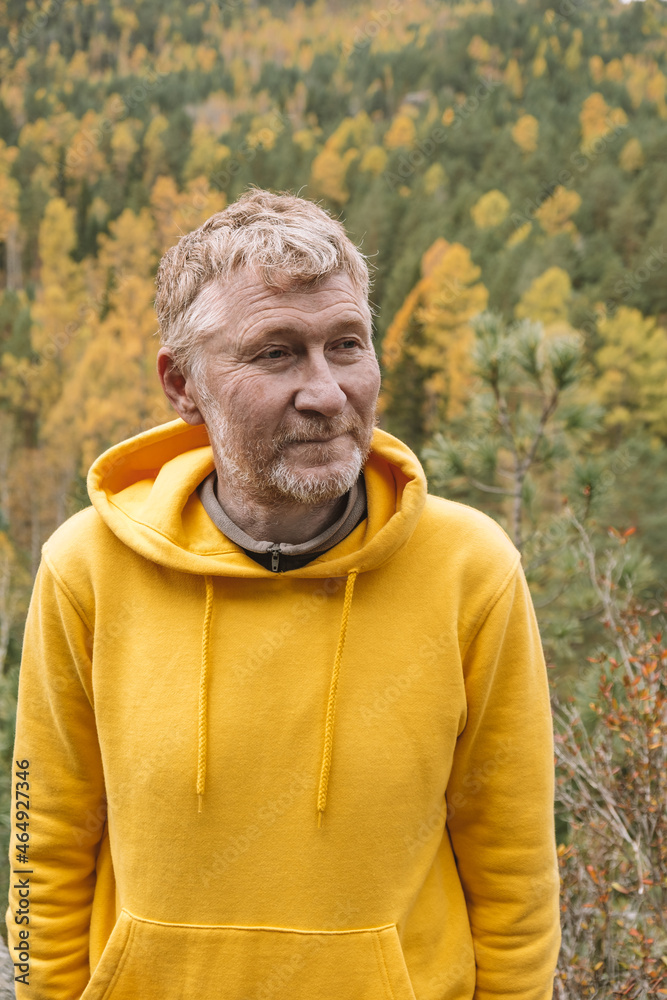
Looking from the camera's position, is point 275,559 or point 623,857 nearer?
point 275,559

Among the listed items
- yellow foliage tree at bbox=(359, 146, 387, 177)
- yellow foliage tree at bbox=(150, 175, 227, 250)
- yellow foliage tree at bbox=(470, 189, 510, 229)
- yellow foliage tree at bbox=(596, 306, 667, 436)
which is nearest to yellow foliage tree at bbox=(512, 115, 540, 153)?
yellow foliage tree at bbox=(359, 146, 387, 177)

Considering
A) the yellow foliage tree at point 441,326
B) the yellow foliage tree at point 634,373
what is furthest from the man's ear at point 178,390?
the yellow foliage tree at point 634,373

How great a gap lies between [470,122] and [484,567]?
58.5 metres

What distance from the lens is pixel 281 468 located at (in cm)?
137

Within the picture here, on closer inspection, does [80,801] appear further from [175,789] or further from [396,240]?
[396,240]

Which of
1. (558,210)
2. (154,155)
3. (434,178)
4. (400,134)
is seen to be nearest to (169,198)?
(154,155)

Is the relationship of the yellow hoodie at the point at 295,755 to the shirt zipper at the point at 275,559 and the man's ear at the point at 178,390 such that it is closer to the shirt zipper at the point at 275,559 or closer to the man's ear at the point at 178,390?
the shirt zipper at the point at 275,559

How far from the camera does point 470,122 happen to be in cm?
5278

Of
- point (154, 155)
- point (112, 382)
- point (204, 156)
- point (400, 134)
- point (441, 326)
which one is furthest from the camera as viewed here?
point (400, 134)

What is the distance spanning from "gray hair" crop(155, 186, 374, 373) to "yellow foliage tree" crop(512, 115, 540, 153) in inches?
2183

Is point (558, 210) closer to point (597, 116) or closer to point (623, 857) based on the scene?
point (597, 116)

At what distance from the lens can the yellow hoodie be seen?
1371 mm

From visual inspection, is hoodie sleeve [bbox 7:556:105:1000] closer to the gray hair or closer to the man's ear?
the man's ear

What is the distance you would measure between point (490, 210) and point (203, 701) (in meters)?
Result: 44.1
